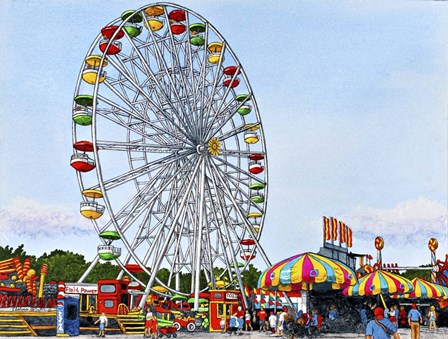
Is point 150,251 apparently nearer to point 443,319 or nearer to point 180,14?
point 180,14

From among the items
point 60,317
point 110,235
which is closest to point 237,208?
point 110,235

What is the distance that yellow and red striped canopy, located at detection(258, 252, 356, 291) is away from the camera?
61.4ft

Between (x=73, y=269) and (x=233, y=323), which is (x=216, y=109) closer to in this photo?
(x=233, y=323)

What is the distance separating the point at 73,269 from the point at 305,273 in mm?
39118

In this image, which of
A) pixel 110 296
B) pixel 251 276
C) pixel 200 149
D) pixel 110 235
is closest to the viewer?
pixel 110 296

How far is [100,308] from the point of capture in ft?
69.6

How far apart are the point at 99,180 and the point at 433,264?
63.5 feet

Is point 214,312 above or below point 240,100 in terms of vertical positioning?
below

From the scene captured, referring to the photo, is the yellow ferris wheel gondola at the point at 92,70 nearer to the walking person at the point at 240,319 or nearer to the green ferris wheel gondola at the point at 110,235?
the green ferris wheel gondola at the point at 110,235

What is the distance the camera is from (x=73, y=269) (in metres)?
54.5

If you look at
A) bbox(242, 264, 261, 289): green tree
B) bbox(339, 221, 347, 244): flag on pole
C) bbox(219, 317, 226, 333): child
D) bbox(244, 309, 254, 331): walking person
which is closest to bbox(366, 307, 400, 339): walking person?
bbox(219, 317, 226, 333): child

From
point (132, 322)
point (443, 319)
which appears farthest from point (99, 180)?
point (443, 319)

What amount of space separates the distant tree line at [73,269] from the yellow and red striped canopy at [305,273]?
2935cm

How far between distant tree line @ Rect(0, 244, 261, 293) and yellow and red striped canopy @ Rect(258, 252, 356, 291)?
96.3 feet
